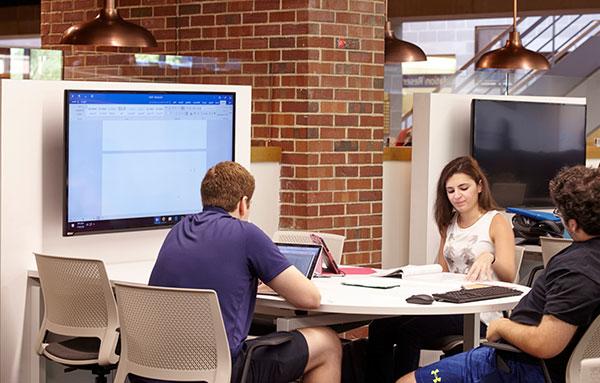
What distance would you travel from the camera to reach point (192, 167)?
5938 millimetres

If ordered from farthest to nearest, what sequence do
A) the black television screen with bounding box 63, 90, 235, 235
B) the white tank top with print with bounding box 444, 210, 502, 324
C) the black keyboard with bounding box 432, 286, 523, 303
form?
the white tank top with print with bounding box 444, 210, 502, 324 → the black television screen with bounding box 63, 90, 235, 235 → the black keyboard with bounding box 432, 286, 523, 303

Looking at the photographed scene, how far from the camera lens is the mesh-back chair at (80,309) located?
15.6ft

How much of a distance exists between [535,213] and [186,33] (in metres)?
2.49

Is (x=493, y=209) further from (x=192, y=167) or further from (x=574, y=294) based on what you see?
(x=574, y=294)

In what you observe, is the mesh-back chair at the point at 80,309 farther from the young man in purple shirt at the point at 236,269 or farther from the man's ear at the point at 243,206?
the man's ear at the point at 243,206

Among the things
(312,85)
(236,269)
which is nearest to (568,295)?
(236,269)

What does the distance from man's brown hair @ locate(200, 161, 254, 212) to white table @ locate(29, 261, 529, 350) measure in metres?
0.40

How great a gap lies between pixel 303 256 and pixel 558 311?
1411 millimetres

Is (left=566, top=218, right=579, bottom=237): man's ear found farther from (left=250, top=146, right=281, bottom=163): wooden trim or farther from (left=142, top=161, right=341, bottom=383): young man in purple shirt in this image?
(left=250, top=146, right=281, bottom=163): wooden trim

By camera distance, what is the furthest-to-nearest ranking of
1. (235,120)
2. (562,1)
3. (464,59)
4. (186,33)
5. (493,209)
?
1. (464,59)
2. (562,1)
3. (186,33)
4. (235,120)
5. (493,209)

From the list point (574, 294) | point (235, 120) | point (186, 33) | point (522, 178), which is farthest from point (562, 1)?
point (574, 294)

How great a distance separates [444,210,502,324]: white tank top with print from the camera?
5625 millimetres

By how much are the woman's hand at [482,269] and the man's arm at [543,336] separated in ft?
4.16

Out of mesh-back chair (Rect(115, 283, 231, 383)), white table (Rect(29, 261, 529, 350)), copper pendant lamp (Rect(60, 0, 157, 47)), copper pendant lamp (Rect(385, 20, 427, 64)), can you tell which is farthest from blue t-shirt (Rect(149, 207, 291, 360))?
copper pendant lamp (Rect(385, 20, 427, 64))
